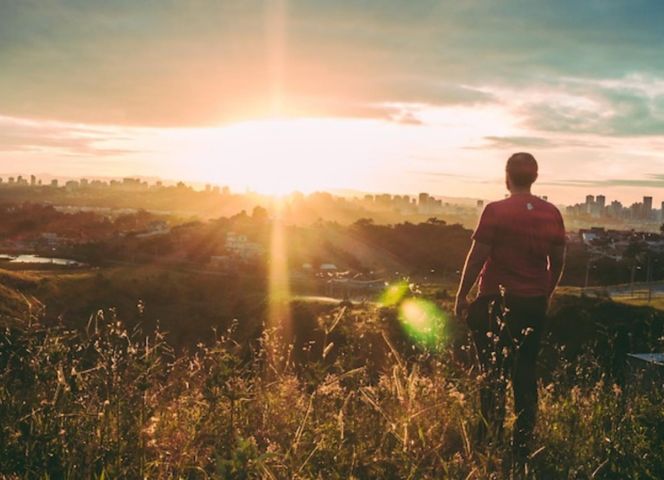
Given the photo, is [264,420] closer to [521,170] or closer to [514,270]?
[514,270]

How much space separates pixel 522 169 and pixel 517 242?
0.62 metres

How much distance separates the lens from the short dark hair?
5090mm

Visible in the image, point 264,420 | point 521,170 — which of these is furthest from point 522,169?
point 264,420

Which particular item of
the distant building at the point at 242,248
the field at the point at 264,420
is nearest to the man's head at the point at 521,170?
the field at the point at 264,420

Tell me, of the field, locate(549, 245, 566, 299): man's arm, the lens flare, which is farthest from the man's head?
the lens flare

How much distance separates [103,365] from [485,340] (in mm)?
2897

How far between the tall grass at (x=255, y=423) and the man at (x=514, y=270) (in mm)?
417

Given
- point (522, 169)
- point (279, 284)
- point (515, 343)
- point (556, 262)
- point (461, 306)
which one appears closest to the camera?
point (515, 343)

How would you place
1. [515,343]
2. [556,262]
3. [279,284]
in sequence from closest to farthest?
1. [515,343]
2. [556,262]
3. [279,284]

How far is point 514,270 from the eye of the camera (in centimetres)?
500

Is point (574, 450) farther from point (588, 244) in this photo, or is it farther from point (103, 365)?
point (588, 244)

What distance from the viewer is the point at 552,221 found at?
510 centimetres

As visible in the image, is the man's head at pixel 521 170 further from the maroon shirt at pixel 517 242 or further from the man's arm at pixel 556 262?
the man's arm at pixel 556 262

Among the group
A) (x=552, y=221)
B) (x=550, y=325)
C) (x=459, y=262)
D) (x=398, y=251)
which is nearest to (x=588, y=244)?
(x=459, y=262)
